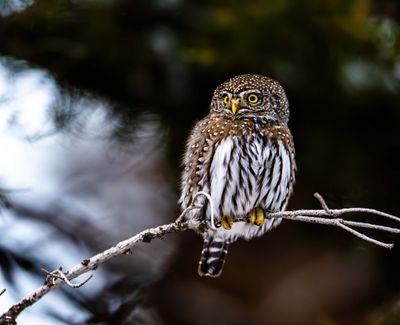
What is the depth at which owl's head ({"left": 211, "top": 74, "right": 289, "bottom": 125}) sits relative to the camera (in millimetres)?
5125

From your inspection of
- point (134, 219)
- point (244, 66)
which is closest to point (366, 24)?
point (244, 66)

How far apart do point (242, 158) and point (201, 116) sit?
247 centimetres

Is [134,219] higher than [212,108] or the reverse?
higher

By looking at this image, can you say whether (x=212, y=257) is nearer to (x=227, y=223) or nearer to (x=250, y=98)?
(x=227, y=223)

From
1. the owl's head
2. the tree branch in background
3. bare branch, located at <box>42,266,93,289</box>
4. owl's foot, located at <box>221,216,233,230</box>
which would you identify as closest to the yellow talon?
owl's foot, located at <box>221,216,233,230</box>

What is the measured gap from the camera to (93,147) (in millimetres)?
8398

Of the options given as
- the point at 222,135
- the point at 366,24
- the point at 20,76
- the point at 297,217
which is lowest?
the point at 297,217

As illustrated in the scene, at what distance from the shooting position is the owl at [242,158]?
5.04 metres

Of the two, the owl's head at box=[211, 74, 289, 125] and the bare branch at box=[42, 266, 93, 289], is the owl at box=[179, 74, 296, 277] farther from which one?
the bare branch at box=[42, 266, 93, 289]

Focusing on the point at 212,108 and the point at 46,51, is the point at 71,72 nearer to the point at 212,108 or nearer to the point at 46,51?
the point at 46,51

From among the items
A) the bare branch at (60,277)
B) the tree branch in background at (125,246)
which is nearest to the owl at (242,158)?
the tree branch in background at (125,246)

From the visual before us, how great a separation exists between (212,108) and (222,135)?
1.03 ft

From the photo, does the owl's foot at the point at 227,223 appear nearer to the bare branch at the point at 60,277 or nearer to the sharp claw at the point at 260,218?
the sharp claw at the point at 260,218

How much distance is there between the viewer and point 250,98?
5156mm
